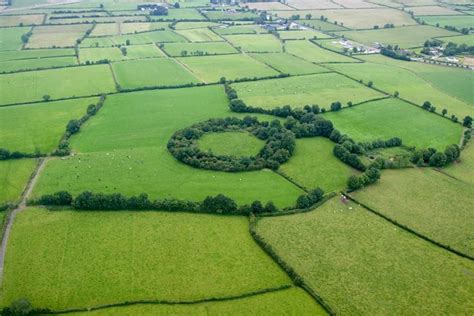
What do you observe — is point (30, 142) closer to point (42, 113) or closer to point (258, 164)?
point (42, 113)

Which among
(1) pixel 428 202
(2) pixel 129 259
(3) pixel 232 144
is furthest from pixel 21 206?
(1) pixel 428 202

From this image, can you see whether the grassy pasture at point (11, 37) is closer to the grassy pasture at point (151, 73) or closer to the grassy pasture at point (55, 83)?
the grassy pasture at point (55, 83)

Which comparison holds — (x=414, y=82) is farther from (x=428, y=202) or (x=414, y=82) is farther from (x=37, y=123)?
(x=37, y=123)

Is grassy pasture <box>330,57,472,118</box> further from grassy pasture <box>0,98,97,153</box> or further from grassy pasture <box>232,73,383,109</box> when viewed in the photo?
grassy pasture <box>0,98,97,153</box>

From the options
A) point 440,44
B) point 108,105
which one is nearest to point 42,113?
point 108,105

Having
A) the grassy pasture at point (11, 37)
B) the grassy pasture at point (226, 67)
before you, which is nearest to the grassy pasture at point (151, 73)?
the grassy pasture at point (226, 67)

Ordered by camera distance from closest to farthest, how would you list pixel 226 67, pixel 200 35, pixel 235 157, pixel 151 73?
1. pixel 235 157
2. pixel 151 73
3. pixel 226 67
4. pixel 200 35

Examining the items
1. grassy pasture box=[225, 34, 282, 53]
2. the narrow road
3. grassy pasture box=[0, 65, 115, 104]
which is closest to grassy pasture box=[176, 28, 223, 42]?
grassy pasture box=[225, 34, 282, 53]
